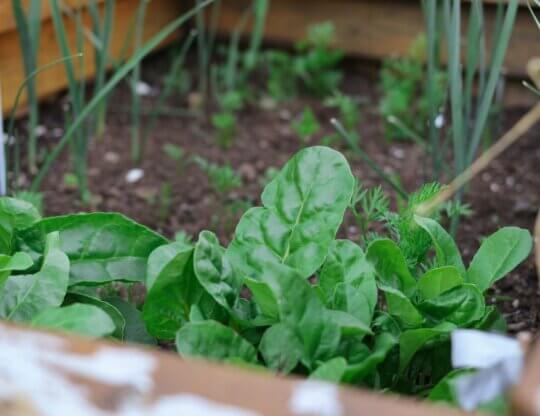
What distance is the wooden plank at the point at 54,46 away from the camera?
6.94 ft

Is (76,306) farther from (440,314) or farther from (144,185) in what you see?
(144,185)

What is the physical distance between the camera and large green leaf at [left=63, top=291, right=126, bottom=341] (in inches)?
42.0

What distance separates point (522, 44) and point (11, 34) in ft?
4.46

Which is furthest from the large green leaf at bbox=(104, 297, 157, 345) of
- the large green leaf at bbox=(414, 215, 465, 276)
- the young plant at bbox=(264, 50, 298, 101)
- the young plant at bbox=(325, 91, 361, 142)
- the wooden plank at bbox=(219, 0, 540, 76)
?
the wooden plank at bbox=(219, 0, 540, 76)

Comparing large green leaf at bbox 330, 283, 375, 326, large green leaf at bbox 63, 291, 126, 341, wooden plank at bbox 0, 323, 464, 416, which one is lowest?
large green leaf at bbox 63, 291, 126, 341

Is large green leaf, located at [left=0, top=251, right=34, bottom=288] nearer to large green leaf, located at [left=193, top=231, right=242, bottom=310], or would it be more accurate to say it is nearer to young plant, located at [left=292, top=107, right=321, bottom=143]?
large green leaf, located at [left=193, top=231, right=242, bottom=310]

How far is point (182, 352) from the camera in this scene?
36.2 inches

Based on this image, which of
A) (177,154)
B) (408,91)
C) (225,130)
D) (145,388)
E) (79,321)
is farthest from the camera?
(408,91)

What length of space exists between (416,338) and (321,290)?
121mm

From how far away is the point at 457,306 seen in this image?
3.43 ft

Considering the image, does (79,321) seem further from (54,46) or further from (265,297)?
(54,46)

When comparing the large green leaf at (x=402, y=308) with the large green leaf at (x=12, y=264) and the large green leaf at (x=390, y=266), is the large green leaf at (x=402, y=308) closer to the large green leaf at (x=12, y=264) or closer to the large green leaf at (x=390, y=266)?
the large green leaf at (x=390, y=266)

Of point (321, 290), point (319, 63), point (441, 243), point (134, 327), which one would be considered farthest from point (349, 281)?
point (319, 63)

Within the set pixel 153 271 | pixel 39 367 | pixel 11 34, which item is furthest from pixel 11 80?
pixel 39 367
